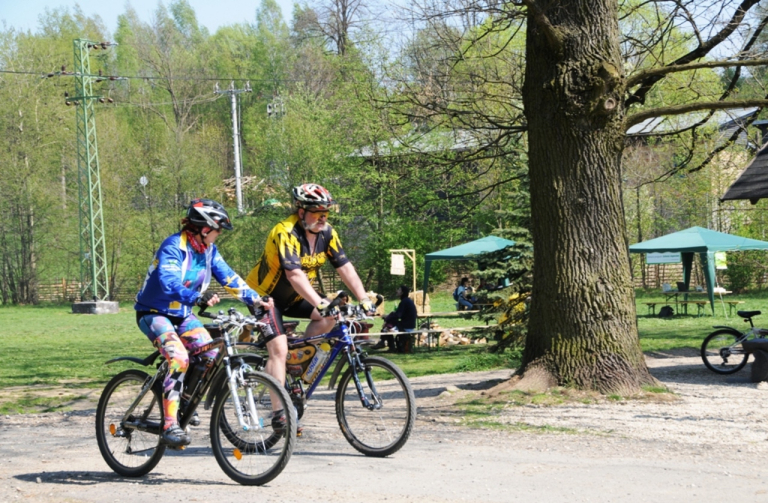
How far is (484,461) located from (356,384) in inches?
43.2

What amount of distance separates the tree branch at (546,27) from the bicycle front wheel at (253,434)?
16.2 feet

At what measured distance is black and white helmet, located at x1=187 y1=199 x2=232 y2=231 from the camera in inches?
254

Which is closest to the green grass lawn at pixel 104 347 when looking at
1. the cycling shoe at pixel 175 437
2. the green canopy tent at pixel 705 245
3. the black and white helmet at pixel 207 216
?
the green canopy tent at pixel 705 245

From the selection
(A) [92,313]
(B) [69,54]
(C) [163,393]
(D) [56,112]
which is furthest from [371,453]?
(B) [69,54]

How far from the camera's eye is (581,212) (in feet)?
32.1

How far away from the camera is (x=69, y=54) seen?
199 ft

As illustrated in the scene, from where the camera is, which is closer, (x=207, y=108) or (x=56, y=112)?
(x=56, y=112)

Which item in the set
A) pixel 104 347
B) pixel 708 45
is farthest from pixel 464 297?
pixel 708 45

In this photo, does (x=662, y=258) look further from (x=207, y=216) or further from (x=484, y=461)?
(x=207, y=216)

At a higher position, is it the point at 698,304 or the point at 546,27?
the point at 546,27

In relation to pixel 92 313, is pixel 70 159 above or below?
above

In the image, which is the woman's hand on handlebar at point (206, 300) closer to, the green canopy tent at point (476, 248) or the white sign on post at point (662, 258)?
the green canopy tent at point (476, 248)

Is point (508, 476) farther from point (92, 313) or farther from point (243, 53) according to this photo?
point (243, 53)

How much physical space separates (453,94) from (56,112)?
140 feet
